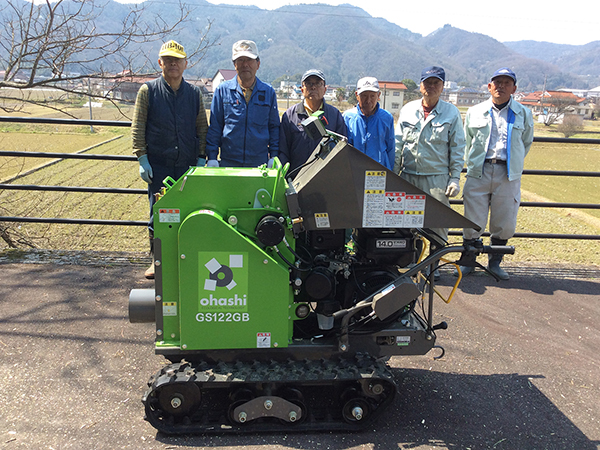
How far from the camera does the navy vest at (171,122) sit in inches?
170

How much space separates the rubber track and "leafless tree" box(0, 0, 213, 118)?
411 cm

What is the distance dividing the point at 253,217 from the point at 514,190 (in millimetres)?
3371

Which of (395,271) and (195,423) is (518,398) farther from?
(195,423)

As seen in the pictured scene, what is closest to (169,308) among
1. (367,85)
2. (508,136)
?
(367,85)

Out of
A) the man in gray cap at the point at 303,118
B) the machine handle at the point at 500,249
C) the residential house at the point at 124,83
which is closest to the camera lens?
the machine handle at the point at 500,249

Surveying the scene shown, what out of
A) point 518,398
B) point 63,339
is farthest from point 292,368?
point 63,339

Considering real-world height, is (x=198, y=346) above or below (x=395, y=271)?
below

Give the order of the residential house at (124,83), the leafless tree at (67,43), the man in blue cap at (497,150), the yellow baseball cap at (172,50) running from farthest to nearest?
the residential house at (124,83) → the leafless tree at (67,43) → the man in blue cap at (497,150) → the yellow baseball cap at (172,50)

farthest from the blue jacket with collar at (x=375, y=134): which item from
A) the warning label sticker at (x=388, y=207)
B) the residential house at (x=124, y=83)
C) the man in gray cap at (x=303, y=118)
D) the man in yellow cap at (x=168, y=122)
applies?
the residential house at (x=124, y=83)

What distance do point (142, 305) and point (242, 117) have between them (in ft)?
6.35

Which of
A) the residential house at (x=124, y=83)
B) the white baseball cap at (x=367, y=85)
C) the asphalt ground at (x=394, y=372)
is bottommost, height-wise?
the asphalt ground at (x=394, y=372)

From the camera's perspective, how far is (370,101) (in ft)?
14.5

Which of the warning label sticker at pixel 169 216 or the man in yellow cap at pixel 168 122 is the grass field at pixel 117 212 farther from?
the warning label sticker at pixel 169 216

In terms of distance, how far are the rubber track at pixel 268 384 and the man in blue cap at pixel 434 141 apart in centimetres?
209
